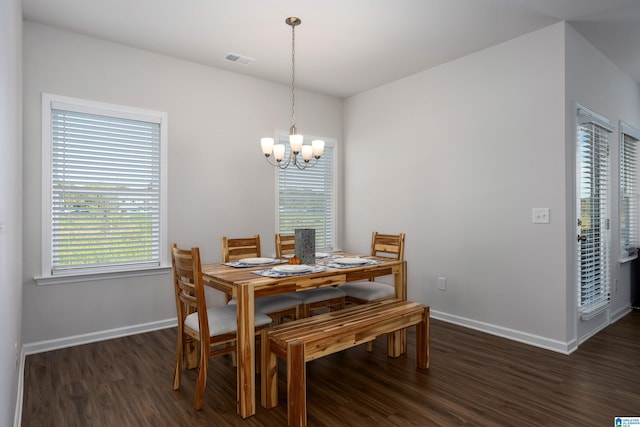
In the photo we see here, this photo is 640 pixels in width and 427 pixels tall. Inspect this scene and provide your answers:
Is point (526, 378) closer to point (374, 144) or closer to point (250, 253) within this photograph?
point (250, 253)

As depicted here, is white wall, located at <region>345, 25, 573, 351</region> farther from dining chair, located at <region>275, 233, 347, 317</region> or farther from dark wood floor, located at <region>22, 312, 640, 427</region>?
dining chair, located at <region>275, 233, 347, 317</region>

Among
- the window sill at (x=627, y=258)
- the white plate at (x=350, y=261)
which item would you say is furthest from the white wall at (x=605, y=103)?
the white plate at (x=350, y=261)

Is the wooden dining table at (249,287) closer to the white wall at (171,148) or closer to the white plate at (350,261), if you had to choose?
the white plate at (350,261)

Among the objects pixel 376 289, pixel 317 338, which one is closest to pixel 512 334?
pixel 376 289

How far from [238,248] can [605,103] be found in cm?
403

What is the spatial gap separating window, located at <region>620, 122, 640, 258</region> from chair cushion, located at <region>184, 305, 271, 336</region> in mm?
4320

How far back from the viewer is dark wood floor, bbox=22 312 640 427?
221 cm

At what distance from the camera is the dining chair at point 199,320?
225 centimetres

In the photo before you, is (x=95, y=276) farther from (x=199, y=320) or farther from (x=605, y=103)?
(x=605, y=103)

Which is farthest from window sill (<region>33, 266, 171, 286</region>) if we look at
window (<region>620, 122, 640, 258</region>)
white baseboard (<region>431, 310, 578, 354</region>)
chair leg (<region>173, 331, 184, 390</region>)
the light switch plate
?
window (<region>620, 122, 640, 258</region>)

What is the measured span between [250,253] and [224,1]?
7.05 ft

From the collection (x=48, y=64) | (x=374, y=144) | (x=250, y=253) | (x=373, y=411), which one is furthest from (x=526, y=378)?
(x=48, y=64)

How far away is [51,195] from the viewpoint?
10.7 ft

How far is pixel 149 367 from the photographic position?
9.56 feet
